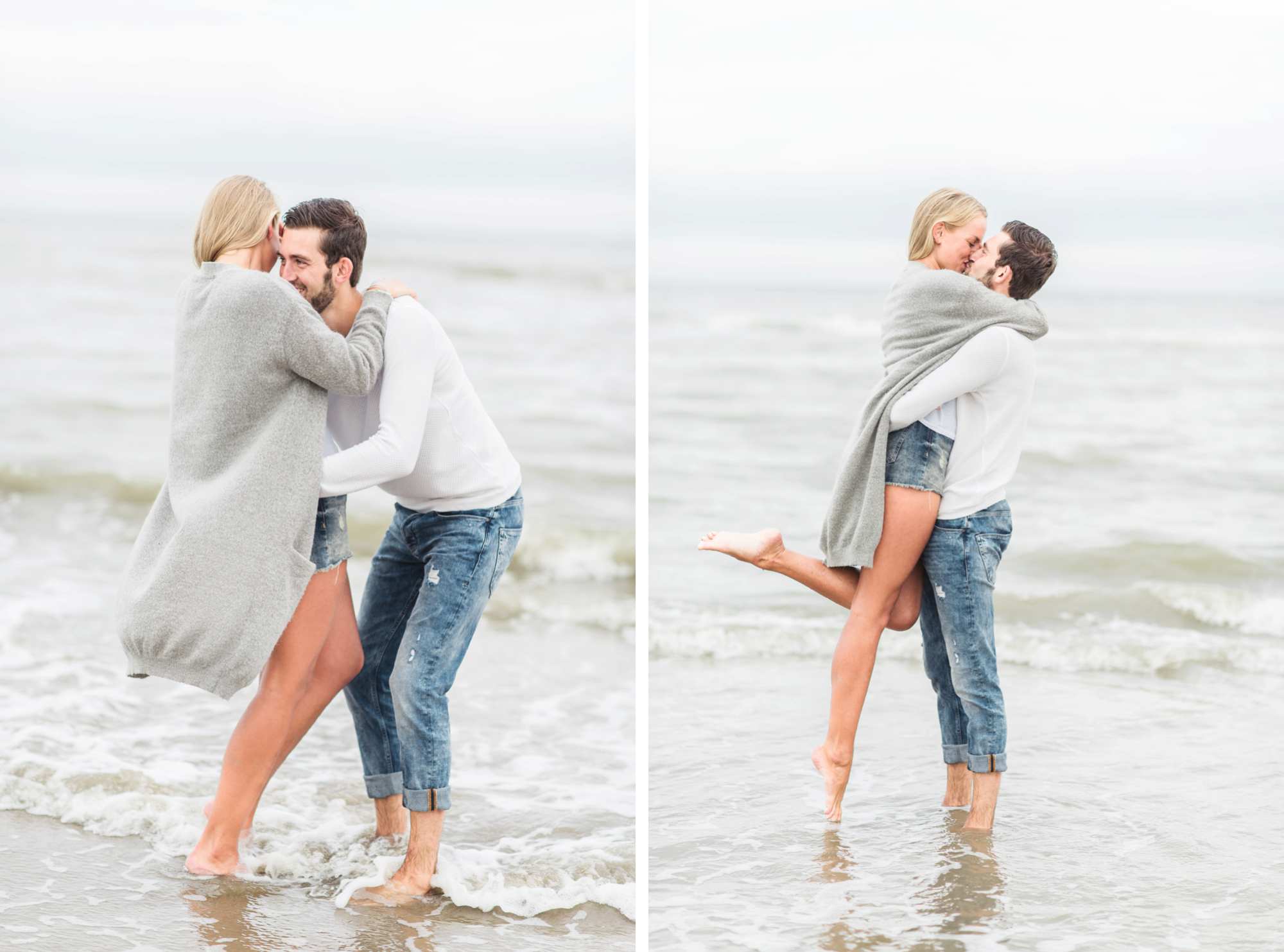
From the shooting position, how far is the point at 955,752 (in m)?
3.71

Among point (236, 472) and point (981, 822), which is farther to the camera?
point (981, 822)

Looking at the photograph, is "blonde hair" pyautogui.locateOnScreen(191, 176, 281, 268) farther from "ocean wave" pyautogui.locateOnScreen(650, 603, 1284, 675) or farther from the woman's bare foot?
"ocean wave" pyautogui.locateOnScreen(650, 603, 1284, 675)

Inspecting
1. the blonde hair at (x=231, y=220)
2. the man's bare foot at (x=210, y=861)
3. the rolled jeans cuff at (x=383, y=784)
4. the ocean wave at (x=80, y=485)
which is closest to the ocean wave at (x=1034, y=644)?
the rolled jeans cuff at (x=383, y=784)

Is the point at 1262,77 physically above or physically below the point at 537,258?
above

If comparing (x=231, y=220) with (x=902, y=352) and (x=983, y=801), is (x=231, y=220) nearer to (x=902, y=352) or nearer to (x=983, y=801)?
(x=902, y=352)

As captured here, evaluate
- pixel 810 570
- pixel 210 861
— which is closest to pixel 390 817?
pixel 210 861

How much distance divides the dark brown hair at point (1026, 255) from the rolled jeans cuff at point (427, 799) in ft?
6.53

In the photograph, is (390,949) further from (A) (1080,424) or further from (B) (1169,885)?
(A) (1080,424)

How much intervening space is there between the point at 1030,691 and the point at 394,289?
3.32 meters

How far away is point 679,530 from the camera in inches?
311

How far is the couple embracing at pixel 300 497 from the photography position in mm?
2918

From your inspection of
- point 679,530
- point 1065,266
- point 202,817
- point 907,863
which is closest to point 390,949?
point 202,817

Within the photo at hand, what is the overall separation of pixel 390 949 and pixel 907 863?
1.36 m

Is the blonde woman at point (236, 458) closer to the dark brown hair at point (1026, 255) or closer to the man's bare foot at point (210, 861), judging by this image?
the man's bare foot at point (210, 861)
